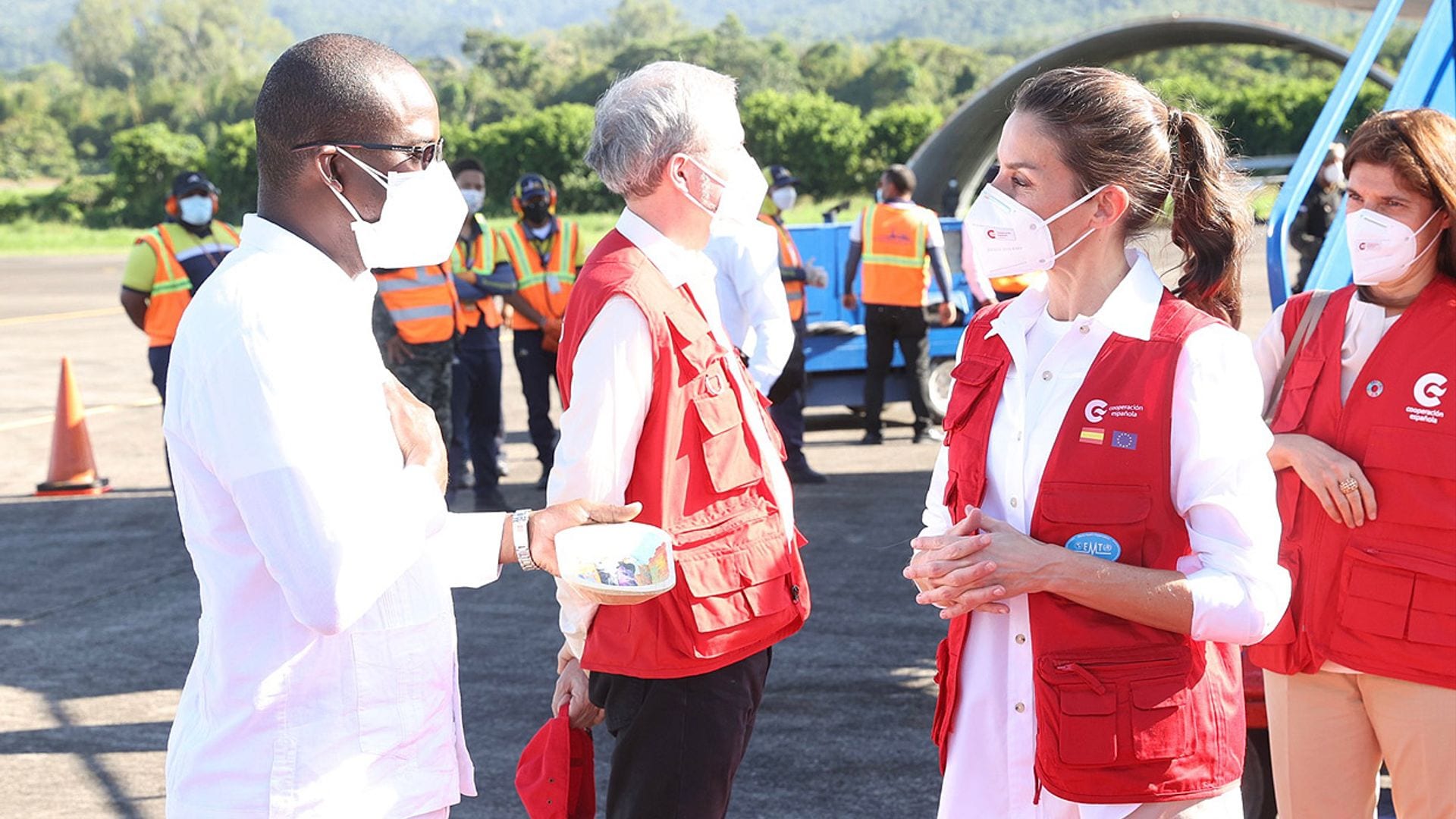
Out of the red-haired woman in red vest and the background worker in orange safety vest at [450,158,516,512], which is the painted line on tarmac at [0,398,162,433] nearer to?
the background worker in orange safety vest at [450,158,516,512]

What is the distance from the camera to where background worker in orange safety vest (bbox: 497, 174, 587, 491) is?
9.24 metres

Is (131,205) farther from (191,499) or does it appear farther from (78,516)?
(191,499)

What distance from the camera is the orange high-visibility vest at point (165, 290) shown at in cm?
829

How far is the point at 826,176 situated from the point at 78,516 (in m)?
49.4

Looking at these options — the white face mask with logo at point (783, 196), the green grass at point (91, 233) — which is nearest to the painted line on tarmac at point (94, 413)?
the white face mask with logo at point (783, 196)

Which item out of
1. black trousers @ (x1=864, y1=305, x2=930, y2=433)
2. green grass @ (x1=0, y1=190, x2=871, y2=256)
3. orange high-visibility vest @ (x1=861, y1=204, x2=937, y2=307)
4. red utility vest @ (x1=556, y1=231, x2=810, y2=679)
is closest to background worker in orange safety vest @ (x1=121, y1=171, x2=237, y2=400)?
orange high-visibility vest @ (x1=861, y1=204, x2=937, y2=307)

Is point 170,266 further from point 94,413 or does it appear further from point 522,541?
point 522,541

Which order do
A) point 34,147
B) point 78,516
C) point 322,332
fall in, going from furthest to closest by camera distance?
point 34,147 → point 78,516 → point 322,332

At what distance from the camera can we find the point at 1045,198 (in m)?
2.37

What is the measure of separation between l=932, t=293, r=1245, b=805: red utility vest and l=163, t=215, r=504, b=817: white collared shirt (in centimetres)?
92

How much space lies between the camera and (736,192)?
312 centimetres

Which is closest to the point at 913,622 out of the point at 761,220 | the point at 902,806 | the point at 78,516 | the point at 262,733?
the point at 902,806

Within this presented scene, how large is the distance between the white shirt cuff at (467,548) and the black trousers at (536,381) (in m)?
7.20

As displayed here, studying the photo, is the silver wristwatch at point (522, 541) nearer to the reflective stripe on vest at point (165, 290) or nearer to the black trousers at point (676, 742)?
the black trousers at point (676, 742)
